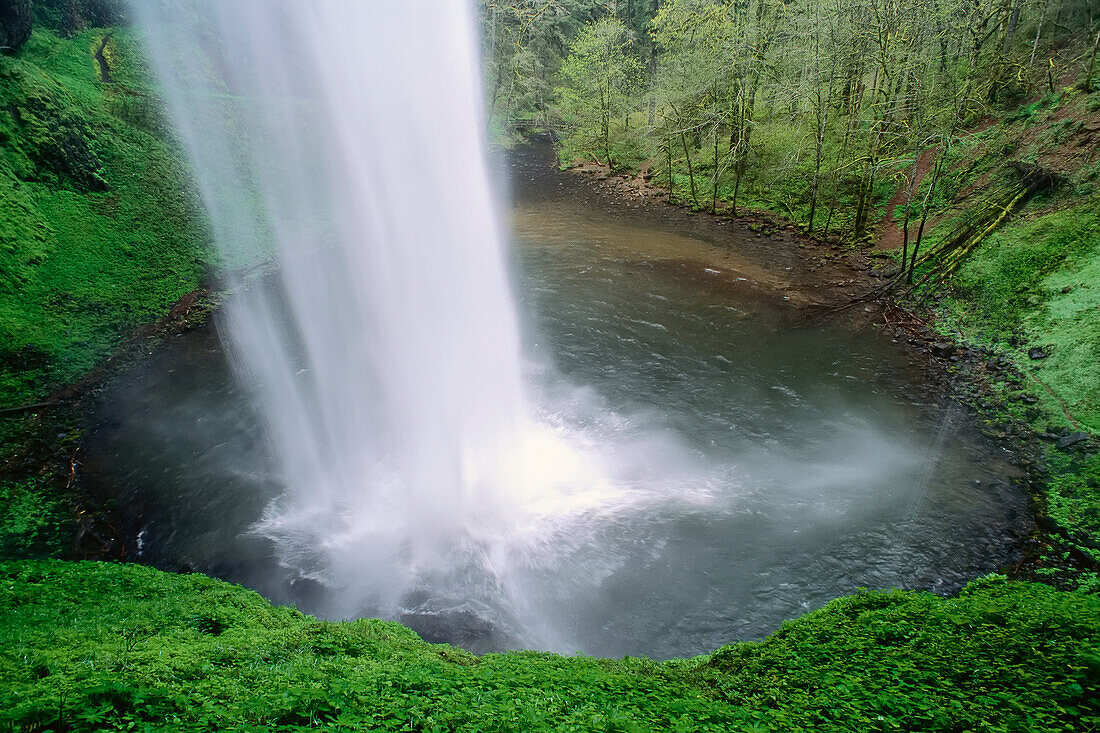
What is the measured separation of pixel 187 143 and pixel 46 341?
1402 cm

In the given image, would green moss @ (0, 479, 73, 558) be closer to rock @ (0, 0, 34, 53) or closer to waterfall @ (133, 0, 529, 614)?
waterfall @ (133, 0, 529, 614)

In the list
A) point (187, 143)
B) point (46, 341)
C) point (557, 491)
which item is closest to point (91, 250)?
point (46, 341)

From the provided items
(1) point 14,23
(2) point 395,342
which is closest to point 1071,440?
(2) point 395,342

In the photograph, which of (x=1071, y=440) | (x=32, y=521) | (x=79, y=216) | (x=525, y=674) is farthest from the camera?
(x=79, y=216)

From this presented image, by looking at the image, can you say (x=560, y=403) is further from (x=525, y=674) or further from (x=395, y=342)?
(x=525, y=674)

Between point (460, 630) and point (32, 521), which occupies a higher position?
point (32, 521)

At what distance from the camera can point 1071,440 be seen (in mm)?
9898

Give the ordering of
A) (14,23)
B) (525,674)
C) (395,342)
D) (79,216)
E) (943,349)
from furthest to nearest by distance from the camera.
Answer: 1. (14,23)
2. (79,216)
3. (943,349)
4. (395,342)
5. (525,674)

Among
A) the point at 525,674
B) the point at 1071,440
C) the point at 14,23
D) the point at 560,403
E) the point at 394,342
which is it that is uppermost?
the point at 14,23

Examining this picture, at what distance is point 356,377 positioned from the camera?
44.3 ft

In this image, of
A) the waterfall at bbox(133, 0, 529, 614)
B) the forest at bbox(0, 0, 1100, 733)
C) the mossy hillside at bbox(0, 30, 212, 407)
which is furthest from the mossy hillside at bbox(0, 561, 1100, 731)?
the mossy hillside at bbox(0, 30, 212, 407)

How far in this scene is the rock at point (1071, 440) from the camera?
9.80m

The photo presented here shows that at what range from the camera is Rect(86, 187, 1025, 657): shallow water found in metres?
8.04

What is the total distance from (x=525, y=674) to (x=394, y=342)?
340 inches
